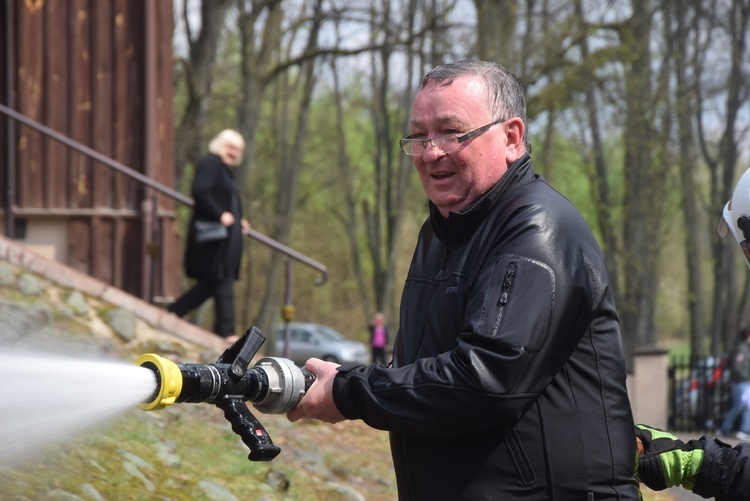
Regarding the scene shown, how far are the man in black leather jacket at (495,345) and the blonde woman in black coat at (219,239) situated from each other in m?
6.38

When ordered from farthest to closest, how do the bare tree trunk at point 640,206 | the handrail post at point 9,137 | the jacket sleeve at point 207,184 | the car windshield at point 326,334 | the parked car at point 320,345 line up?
1. the car windshield at point 326,334
2. the parked car at point 320,345
3. the bare tree trunk at point 640,206
4. the handrail post at point 9,137
5. the jacket sleeve at point 207,184

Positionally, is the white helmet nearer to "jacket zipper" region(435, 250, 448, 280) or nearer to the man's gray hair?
the man's gray hair

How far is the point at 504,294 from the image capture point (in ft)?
8.52

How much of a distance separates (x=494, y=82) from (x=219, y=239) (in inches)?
263

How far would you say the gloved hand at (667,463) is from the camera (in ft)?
10.7

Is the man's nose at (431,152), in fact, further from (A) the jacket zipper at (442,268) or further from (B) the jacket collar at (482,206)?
(A) the jacket zipper at (442,268)

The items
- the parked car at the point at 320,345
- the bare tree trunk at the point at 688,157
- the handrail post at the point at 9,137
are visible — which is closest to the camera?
the handrail post at the point at 9,137

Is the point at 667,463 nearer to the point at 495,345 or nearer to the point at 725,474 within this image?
the point at 725,474

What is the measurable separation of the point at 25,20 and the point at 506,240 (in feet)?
30.6

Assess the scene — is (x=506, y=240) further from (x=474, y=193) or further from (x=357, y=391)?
(x=357, y=391)

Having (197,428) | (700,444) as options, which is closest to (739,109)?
(197,428)

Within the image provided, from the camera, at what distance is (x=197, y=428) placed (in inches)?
289

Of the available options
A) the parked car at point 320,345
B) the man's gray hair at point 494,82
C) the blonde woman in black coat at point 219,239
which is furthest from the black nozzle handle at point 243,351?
the parked car at point 320,345

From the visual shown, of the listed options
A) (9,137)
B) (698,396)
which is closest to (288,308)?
(9,137)
